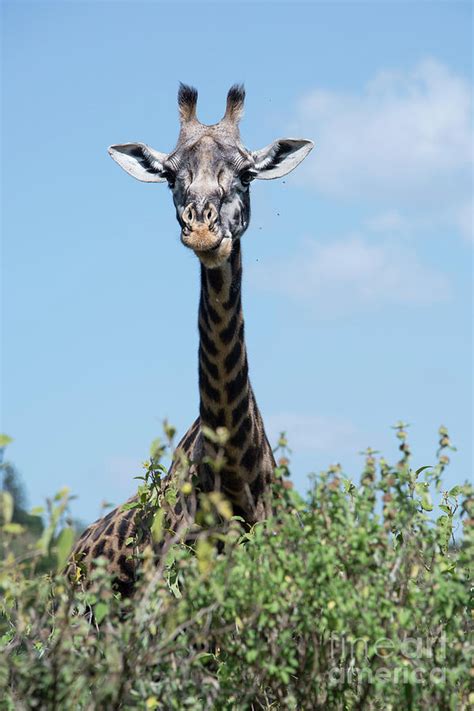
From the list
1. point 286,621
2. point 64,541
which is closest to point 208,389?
point 286,621

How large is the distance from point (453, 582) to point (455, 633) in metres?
0.35

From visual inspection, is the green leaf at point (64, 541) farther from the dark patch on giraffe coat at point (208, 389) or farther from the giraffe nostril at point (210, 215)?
the dark patch on giraffe coat at point (208, 389)

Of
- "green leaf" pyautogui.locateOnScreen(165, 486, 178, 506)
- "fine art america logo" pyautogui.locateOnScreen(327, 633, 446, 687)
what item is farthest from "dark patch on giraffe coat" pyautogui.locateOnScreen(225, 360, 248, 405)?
"fine art america logo" pyautogui.locateOnScreen(327, 633, 446, 687)

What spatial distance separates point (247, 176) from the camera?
375 inches

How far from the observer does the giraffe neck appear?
8.60 meters

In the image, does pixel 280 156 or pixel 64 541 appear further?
pixel 280 156

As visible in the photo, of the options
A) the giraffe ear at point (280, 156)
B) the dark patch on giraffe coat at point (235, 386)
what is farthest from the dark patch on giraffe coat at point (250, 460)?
the giraffe ear at point (280, 156)

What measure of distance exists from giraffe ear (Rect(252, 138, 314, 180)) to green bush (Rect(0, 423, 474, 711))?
442cm

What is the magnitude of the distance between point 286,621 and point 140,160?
5.79 metres

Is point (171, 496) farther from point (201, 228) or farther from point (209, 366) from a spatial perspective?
point (201, 228)

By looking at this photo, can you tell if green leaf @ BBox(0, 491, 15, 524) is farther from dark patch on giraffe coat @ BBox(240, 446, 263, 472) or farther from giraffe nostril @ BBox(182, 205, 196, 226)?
dark patch on giraffe coat @ BBox(240, 446, 263, 472)

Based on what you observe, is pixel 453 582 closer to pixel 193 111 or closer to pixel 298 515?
pixel 298 515

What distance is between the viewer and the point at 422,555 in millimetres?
6520

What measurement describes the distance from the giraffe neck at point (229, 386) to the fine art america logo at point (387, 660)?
277 cm
